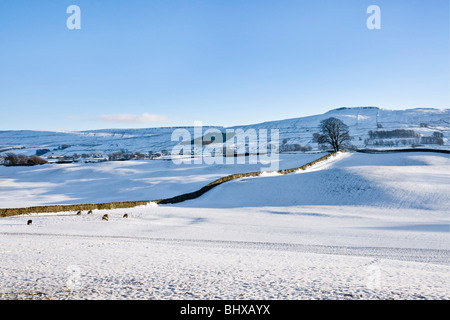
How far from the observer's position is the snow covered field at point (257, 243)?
23.6 feet

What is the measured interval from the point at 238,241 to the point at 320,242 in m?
3.76

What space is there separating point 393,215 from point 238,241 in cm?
1479

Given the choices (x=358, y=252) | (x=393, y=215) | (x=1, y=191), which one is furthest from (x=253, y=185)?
(x=1, y=191)

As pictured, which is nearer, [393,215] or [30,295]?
[30,295]

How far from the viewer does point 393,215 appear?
24.0 meters

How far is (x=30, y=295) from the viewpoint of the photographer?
6477mm

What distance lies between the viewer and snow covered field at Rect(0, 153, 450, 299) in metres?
7.19

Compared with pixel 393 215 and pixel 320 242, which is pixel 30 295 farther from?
pixel 393 215

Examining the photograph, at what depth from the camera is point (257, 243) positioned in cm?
1453
